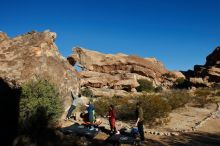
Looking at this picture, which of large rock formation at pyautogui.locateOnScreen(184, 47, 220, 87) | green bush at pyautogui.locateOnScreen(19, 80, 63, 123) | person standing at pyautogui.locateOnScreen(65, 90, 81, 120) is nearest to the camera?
green bush at pyautogui.locateOnScreen(19, 80, 63, 123)

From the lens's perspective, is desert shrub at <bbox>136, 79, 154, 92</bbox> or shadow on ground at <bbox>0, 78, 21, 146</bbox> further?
desert shrub at <bbox>136, 79, 154, 92</bbox>

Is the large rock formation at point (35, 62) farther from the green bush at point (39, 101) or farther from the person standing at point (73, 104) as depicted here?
the green bush at point (39, 101)

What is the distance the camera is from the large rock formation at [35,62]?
13391 mm

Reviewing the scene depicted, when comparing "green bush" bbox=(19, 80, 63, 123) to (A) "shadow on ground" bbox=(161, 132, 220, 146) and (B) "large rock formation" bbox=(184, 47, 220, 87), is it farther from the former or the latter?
(B) "large rock formation" bbox=(184, 47, 220, 87)

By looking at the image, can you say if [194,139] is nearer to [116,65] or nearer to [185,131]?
[185,131]

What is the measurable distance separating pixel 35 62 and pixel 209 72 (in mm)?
66169

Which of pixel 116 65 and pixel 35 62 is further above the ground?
pixel 116 65

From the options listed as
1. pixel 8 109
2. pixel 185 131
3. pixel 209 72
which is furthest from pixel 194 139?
pixel 209 72

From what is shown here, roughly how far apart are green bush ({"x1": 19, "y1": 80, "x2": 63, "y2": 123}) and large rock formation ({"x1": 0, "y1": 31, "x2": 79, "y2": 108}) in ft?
1.92

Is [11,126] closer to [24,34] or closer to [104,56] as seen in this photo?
[24,34]

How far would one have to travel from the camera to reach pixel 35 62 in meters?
13.8

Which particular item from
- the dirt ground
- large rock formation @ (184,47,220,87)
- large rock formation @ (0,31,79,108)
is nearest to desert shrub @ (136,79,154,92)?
large rock formation @ (184,47,220,87)

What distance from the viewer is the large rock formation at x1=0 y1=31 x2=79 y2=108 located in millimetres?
13391

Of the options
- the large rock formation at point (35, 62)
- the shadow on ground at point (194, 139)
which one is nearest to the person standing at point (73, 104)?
the large rock formation at point (35, 62)
